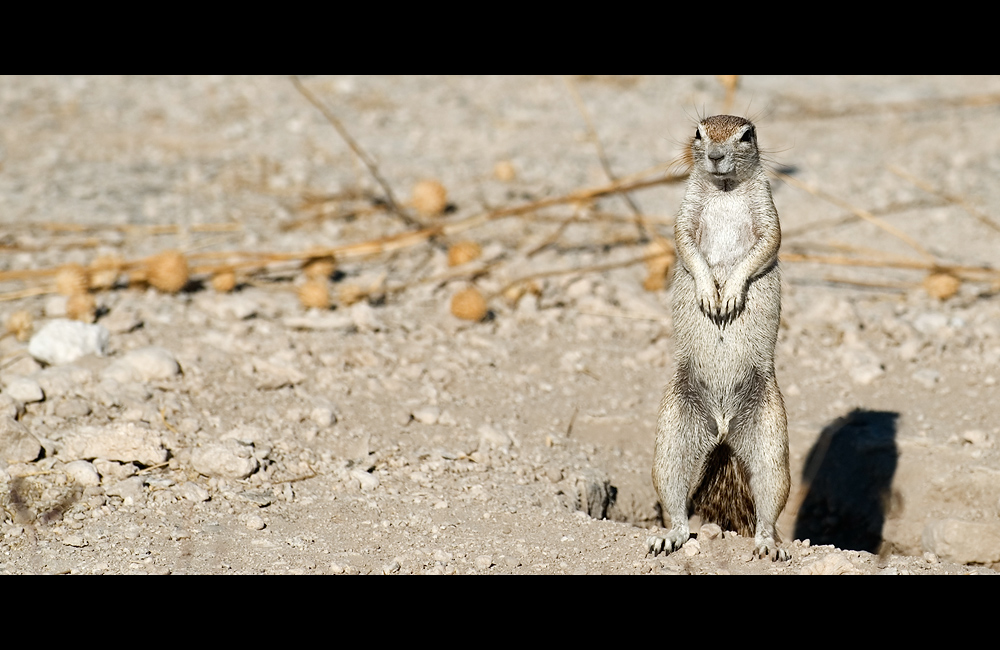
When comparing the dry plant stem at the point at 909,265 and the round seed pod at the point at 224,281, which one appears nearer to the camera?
the round seed pod at the point at 224,281

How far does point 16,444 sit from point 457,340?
7.69 feet

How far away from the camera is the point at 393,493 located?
Result: 4047mm

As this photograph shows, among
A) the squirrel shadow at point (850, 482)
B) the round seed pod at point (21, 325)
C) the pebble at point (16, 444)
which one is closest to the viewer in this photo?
the pebble at point (16, 444)

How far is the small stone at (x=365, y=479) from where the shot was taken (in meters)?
4.08

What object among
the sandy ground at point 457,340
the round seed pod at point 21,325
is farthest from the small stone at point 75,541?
the round seed pod at point 21,325

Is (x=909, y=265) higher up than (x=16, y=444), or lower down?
higher up

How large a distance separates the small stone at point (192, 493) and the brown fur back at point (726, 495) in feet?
6.65

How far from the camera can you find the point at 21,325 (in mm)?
5055

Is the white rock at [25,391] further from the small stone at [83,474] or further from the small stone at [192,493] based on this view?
the small stone at [192,493]

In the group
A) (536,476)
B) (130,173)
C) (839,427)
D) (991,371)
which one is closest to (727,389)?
(536,476)

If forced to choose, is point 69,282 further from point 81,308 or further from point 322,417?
point 322,417

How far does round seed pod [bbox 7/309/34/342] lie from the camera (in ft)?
16.6

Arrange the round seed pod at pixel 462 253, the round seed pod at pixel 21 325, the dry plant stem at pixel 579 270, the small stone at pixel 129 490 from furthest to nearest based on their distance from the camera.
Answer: the round seed pod at pixel 462 253 < the dry plant stem at pixel 579 270 < the round seed pod at pixel 21 325 < the small stone at pixel 129 490

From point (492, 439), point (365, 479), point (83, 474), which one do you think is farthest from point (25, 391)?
point (492, 439)
